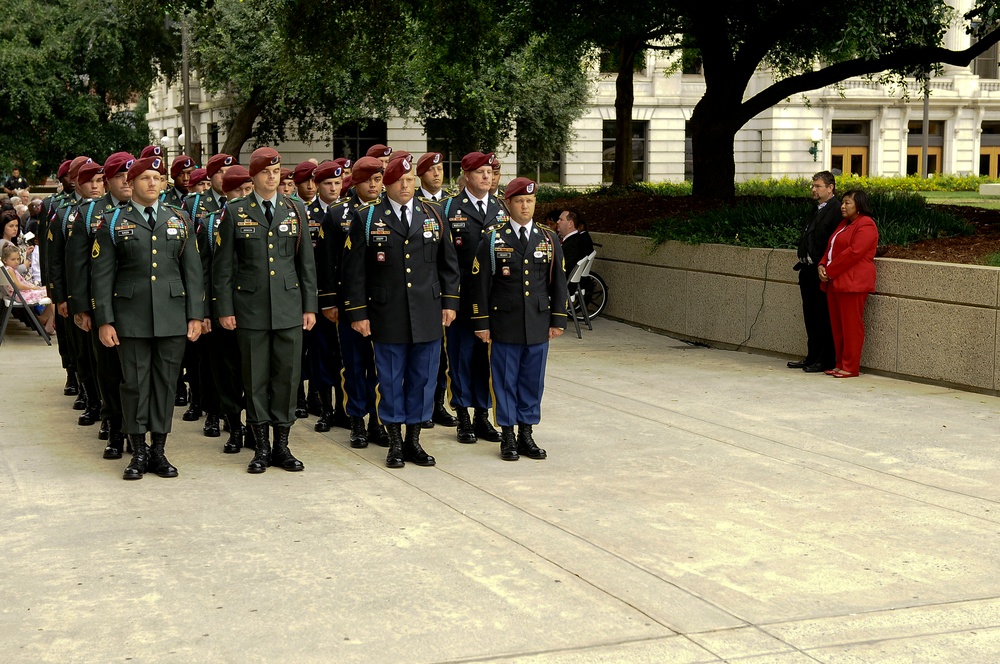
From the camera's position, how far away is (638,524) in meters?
6.75

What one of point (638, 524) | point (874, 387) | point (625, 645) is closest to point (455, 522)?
point (638, 524)

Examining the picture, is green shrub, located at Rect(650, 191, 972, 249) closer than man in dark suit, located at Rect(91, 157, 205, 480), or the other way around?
man in dark suit, located at Rect(91, 157, 205, 480)

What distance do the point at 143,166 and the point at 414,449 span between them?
7.90 feet

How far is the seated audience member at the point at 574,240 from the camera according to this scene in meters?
15.7

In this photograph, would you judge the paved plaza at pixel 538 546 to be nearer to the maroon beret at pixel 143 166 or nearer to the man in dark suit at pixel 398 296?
the man in dark suit at pixel 398 296

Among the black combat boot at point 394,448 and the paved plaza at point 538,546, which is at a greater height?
the black combat boot at point 394,448

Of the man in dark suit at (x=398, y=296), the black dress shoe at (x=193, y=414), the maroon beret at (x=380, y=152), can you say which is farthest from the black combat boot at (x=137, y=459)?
the maroon beret at (x=380, y=152)

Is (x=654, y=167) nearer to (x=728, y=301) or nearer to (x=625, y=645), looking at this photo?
(x=728, y=301)

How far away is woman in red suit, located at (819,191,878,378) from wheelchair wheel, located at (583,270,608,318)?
191 inches

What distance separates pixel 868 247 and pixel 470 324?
447 cm

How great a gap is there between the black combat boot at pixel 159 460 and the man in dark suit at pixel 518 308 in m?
2.07

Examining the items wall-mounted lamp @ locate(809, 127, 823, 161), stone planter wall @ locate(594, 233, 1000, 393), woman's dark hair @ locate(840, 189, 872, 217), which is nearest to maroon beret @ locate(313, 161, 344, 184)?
woman's dark hair @ locate(840, 189, 872, 217)

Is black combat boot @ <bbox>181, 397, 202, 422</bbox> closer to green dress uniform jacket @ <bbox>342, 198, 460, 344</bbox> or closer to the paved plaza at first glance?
the paved plaza

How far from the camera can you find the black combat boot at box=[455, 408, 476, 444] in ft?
29.7
